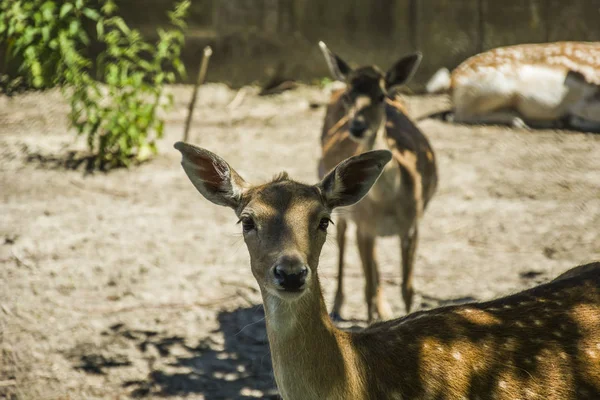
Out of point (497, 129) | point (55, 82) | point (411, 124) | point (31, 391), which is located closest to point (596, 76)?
point (497, 129)

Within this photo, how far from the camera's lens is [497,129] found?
10969mm

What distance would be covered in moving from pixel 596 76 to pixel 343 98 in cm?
537

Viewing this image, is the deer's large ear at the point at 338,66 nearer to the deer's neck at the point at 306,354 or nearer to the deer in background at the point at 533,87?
the deer's neck at the point at 306,354

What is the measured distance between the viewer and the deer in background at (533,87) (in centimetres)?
1077

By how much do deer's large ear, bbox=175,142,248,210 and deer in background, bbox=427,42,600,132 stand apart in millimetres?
7786

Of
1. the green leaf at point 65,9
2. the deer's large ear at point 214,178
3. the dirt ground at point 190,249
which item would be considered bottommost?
the dirt ground at point 190,249

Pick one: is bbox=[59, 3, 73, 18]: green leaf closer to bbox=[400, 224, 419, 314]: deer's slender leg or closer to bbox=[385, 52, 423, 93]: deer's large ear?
bbox=[385, 52, 423, 93]: deer's large ear

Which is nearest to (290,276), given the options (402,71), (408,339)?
(408,339)

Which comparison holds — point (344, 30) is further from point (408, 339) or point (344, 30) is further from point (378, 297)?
point (408, 339)

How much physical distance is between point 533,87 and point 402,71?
16.1ft

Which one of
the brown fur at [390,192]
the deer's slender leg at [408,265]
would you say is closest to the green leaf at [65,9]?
the brown fur at [390,192]

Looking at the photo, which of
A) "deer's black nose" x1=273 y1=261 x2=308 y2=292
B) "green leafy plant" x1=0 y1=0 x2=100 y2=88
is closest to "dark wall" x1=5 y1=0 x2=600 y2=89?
"green leafy plant" x1=0 y1=0 x2=100 y2=88

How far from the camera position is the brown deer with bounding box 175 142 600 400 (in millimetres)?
3307

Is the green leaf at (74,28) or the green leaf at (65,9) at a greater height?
the green leaf at (65,9)
